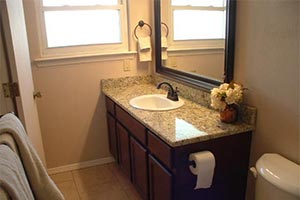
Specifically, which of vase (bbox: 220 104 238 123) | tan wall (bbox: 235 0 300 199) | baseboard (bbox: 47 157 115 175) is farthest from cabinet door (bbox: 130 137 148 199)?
baseboard (bbox: 47 157 115 175)

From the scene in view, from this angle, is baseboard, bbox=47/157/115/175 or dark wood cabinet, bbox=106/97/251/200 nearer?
dark wood cabinet, bbox=106/97/251/200

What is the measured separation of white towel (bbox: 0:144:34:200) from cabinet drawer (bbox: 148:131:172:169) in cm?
81

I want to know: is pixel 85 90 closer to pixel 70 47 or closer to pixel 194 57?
pixel 70 47

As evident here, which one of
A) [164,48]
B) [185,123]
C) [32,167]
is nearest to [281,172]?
[185,123]

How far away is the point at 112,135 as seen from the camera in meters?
2.75

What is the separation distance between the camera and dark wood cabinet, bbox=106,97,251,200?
1539mm

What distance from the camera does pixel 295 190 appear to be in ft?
3.92

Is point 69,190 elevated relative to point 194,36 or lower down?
lower down

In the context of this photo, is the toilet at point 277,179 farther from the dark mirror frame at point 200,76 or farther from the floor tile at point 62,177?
the floor tile at point 62,177

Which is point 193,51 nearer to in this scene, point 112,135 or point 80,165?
point 112,135

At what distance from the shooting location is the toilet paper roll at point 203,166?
4.77ft

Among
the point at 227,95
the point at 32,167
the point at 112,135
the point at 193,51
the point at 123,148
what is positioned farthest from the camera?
the point at 112,135

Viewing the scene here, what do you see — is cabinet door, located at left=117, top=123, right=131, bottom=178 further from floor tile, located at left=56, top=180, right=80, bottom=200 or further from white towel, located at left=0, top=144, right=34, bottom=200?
white towel, located at left=0, top=144, right=34, bottom=200

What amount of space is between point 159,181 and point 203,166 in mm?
390
